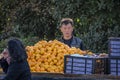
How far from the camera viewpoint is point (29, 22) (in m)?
13.4

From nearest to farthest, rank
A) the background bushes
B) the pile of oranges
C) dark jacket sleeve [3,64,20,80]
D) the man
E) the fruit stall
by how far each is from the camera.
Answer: dark jacket sleeve [3,64,20,80]
the fruit stall
the pile of oranges
the man
the background bushes

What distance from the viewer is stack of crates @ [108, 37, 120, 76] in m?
5.73

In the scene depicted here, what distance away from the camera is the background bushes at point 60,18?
32.8 ft

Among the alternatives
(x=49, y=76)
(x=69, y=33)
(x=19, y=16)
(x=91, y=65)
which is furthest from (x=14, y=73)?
(x=19, y=16)

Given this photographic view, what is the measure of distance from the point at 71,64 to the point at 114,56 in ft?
1.79

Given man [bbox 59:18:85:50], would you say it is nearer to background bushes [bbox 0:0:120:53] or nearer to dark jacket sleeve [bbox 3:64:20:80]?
dark jacket sleeve [bbox 3:64:20:80]

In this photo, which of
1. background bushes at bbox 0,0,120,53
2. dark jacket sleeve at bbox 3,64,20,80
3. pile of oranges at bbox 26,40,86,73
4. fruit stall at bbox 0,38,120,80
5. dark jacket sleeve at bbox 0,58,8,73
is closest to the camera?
dark jacket sleeve at bbox 3,64,20,80

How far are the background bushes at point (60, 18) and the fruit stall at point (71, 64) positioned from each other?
372cm

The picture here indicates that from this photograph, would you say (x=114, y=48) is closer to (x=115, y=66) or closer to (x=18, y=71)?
(x=115, y=66)

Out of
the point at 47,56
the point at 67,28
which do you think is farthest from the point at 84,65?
the point at 67,28

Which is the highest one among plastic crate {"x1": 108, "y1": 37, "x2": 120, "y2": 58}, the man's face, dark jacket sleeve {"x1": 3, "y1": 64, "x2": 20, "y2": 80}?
the man's face

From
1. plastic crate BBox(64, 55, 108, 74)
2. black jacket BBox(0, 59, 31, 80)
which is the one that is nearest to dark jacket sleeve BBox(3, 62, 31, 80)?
black jacket BBox(0, 59, 31, 80)

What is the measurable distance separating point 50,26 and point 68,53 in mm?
7028

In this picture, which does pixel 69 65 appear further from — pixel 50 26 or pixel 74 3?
pixel 50 26
